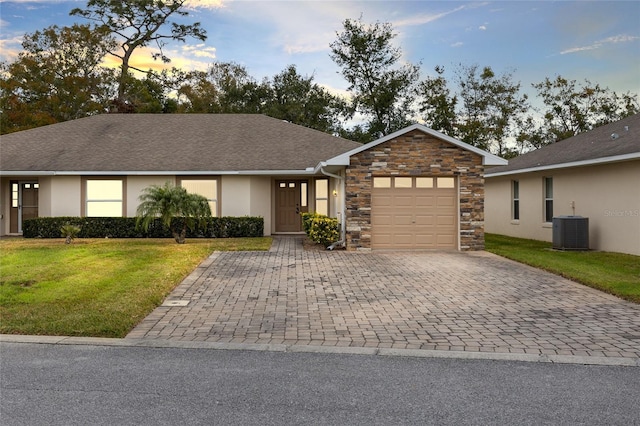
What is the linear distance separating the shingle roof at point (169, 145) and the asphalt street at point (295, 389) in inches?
567

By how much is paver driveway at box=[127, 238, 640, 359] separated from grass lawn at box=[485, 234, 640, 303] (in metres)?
0.37

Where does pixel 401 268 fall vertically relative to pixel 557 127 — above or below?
below

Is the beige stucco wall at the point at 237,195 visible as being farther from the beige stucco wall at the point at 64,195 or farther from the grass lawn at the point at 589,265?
the grass lawn at the point at 589,265

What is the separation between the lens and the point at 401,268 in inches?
472

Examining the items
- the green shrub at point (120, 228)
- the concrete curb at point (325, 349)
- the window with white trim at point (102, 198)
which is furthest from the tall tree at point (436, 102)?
the concrete curb at point (325, 349)

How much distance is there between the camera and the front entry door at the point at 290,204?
21.1m

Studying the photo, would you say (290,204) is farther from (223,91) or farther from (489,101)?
(489,101)

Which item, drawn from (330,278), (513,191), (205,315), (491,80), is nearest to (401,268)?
(330,278)

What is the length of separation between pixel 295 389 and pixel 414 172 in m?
11.6

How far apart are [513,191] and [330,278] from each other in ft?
46.5

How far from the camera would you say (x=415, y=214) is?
15789mm

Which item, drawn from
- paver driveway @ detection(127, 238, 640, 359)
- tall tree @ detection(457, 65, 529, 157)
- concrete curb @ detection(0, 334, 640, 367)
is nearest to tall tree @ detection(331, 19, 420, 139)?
tall tree @ detection(457, 65, 529, 157)

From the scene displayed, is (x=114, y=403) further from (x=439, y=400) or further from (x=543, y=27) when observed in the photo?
(x=543, y=27)

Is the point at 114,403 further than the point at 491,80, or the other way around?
the point at 491,80
